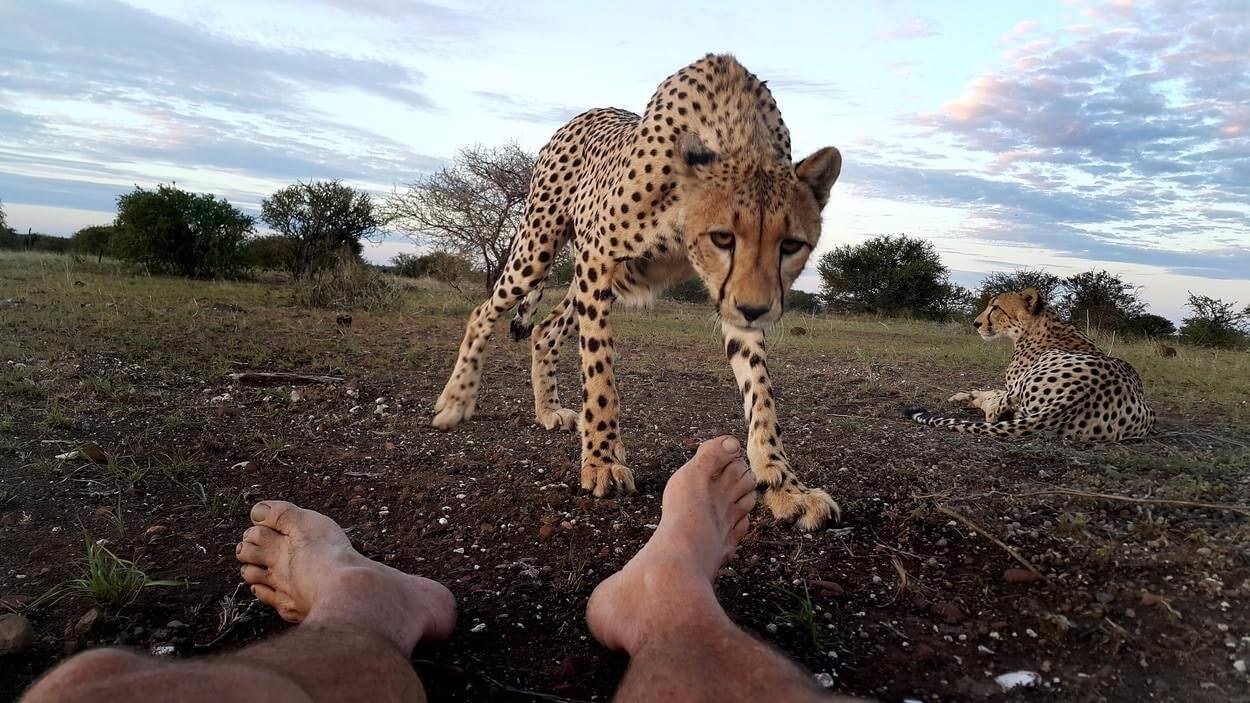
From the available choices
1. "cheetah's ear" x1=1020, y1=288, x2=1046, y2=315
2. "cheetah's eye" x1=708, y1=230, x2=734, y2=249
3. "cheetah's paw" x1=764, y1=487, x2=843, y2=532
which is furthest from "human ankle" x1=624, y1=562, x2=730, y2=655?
"cheetah's ear" x1=1020, y1=288, x2=1046, y2=315

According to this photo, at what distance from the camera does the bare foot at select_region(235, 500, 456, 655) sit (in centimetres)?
133

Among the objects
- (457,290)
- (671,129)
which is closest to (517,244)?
(671,129)

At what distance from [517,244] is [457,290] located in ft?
34.0

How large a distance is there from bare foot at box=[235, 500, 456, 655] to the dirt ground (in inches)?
3.2

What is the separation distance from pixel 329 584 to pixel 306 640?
33 cm

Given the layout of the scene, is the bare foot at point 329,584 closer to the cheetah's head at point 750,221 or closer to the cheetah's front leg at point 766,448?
the cheetah's front leg at point 766,448

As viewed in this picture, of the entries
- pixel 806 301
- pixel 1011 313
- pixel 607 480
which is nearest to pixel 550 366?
pixel 607 480

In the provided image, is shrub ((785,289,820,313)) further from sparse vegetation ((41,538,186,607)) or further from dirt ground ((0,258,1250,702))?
sparse vegetation ((41,538,186,607))

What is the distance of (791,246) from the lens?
2348mm

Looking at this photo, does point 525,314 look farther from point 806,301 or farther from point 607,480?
point 806,301

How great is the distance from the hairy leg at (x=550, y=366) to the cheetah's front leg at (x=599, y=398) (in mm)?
770

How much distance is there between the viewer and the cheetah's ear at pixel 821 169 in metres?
2.39

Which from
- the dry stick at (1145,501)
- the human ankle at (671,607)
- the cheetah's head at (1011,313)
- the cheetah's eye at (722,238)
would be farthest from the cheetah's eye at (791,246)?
the cheetah's head at (1011,313)

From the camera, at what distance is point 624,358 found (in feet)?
19.8
